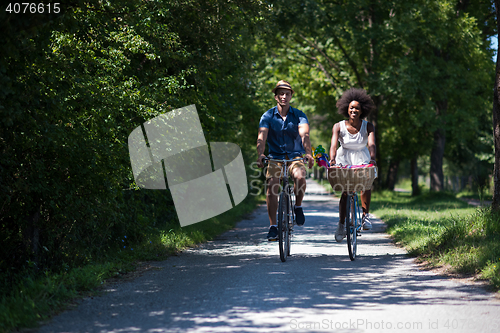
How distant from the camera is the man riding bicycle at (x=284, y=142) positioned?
8.05 meters

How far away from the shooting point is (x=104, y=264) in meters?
7.29

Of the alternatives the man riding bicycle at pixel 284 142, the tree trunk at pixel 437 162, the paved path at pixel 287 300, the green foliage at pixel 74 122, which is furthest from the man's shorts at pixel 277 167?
the tree trunk at pixel 437 162

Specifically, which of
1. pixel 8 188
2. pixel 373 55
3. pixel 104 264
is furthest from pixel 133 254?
pixel 373 55

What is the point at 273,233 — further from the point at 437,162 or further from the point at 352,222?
the point at 437,162

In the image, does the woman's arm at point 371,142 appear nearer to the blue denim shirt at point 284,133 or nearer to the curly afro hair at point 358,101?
the curly afro hair at point 358,101

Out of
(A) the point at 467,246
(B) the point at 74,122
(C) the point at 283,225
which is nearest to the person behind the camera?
(B) the point at 74,122

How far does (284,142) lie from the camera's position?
8.20 m

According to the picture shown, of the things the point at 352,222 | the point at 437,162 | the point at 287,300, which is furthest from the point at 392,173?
the point at 287,300

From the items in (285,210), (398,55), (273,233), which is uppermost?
(398,55)

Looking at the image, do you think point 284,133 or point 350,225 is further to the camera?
point 284,133

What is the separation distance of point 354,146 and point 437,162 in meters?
23.4

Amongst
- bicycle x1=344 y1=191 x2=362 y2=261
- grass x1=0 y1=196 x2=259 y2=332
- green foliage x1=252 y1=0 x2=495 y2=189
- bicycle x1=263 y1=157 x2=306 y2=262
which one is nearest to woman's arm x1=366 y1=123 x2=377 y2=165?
bicycle x1=344 y1=191 x2=362 y2=261

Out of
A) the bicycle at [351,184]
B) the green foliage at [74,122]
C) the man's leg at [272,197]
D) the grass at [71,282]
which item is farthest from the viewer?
the man's leg at [272,197]

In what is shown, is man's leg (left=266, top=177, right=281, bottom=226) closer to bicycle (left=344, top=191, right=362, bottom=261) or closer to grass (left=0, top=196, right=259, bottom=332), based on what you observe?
bicycle (left=344, top=191, right=362, bottom=261)
